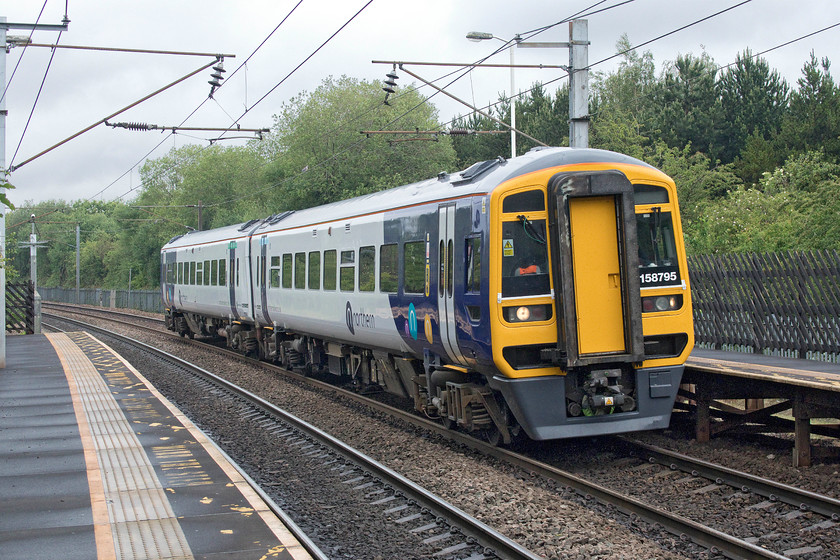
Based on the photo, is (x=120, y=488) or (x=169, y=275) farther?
(x=169, y=275)

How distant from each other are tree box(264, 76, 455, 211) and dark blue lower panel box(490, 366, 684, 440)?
3561cm

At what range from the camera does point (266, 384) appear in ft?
55.0

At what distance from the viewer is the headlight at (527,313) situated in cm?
877

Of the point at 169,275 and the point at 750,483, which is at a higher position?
the point at 169,275

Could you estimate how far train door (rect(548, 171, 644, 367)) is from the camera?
871cm

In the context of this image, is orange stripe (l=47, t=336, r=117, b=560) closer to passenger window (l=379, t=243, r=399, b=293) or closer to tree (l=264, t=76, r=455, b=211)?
passenger window (l=379, t=243, r=399, b=293)

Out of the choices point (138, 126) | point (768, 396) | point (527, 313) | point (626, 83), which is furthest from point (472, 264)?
Answer: point (626, 83)

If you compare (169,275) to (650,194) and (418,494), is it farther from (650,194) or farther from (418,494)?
(418,494)

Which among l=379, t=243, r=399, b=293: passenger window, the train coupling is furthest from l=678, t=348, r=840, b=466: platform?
l=379, t=243, r=399, b=293: passenger window

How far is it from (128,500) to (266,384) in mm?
9380

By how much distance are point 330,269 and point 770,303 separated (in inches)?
275

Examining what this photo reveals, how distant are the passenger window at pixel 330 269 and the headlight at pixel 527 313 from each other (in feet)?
18.8

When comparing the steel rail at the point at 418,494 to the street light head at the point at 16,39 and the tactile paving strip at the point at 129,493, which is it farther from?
the street light head at the point at 16,39

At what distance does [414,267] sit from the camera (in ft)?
35.5
